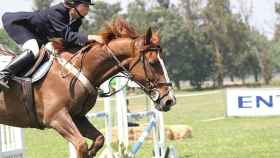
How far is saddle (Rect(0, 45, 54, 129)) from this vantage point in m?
6.95

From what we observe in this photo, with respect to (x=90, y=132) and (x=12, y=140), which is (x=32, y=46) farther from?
(x=12, y=140)

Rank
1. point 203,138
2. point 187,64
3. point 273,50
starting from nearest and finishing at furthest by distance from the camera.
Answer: point 203,138, point 187,64, point 273,50

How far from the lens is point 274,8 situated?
274 ft

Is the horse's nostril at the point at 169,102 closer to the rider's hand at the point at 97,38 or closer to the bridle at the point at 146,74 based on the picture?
the bridle at the point at 146,74

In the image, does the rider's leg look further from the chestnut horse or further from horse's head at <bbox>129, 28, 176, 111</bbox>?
horse's head at <bbox>129, 28, 176, 111</bbox>

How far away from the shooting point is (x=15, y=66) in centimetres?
700

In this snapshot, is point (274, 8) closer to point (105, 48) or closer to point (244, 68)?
point (244, 68)

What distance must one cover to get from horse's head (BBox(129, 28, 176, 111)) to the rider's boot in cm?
109

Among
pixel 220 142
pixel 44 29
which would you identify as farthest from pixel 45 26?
pixel 220 142

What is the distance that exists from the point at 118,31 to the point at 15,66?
45.7 inches

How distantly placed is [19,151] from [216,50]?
7234 cm

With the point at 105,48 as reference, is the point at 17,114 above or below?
below

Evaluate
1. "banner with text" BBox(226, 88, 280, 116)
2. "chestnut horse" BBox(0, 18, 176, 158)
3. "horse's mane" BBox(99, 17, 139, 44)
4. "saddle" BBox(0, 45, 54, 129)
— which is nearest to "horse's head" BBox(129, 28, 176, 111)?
"chestnut horse" BBox(0, 18, 176, 158)

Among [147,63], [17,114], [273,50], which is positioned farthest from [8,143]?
[273,50]
